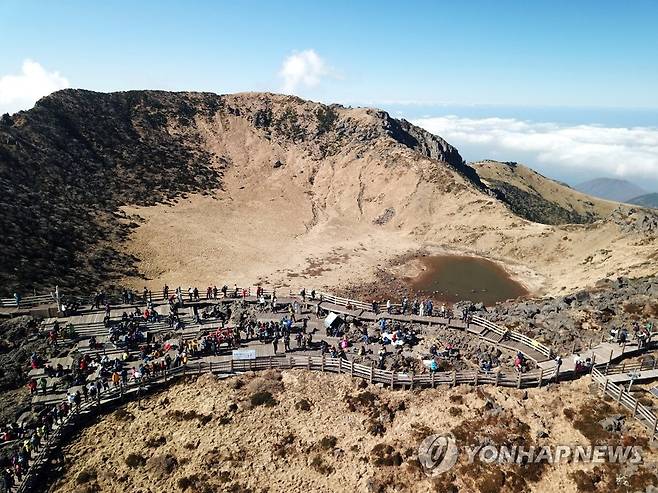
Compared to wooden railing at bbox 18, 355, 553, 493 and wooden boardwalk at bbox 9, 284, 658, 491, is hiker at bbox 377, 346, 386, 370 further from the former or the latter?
wooden boardwalk at bbox 9, 284, 658, 491

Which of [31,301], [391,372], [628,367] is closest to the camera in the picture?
[628,367]

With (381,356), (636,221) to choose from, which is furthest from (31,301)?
(636,221)

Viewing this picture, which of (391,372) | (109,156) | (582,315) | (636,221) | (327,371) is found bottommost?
(327,371)

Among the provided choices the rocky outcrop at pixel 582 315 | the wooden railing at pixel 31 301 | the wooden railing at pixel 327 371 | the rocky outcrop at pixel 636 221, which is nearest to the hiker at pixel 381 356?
the wooden railing at pixel 327 371

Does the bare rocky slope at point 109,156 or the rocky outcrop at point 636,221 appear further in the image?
the rocky outcrop at point 636,221

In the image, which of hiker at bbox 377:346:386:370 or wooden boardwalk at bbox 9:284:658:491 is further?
hiker at bbox 377:346:386:370

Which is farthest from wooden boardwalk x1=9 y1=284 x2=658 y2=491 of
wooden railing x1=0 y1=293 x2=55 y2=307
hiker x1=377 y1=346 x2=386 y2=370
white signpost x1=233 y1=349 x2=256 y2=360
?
wooden railing x1=0 y1=293 x2=55 y2=307

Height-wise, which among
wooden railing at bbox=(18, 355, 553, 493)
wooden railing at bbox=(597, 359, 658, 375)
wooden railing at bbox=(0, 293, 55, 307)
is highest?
wooden railing at bbox=(597, 359, 658, 375)

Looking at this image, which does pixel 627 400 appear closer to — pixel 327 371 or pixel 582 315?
pixel 582 315

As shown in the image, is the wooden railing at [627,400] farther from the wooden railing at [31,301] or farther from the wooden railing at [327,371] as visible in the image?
the wooden railing at [31,301]
